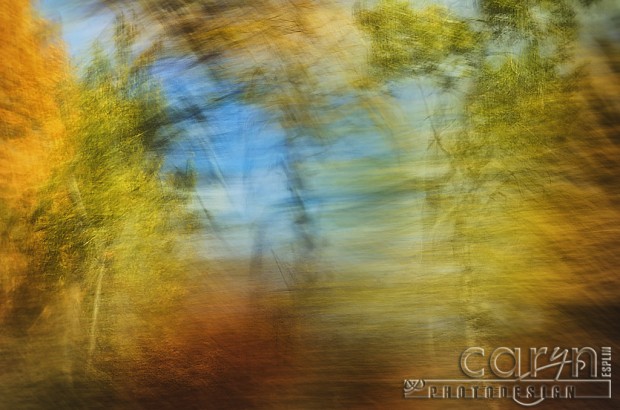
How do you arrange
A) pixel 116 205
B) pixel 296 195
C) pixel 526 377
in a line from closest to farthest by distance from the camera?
1. pixel 526 377
2. pixel 296 195
3. pixel 116 205

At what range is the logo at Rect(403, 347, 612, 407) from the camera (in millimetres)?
2826

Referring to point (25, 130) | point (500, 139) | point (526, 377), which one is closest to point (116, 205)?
point (25, 130)

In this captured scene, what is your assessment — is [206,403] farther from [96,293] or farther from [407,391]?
[407,391]

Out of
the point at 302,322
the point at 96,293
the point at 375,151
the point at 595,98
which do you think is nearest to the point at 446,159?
the point at 375,151

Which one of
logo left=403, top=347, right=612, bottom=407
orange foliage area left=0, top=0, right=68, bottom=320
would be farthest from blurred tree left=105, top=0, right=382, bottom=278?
logo left=403, top=347, right=612, bottom=407

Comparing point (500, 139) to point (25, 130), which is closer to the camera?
point (500, 139)

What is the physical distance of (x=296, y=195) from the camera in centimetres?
296

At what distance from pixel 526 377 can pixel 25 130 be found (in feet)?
8.82

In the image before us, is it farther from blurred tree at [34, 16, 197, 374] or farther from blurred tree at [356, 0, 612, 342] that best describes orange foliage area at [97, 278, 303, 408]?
blurred tree at [356, 0, 612, 342]

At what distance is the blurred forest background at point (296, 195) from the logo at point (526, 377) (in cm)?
5

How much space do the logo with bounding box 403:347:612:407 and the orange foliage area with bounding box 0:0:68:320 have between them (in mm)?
2023

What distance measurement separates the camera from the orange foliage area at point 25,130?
3139 millimetres

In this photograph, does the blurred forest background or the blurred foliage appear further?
the blurred foliage

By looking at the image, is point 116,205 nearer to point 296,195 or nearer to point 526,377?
point 296,195
